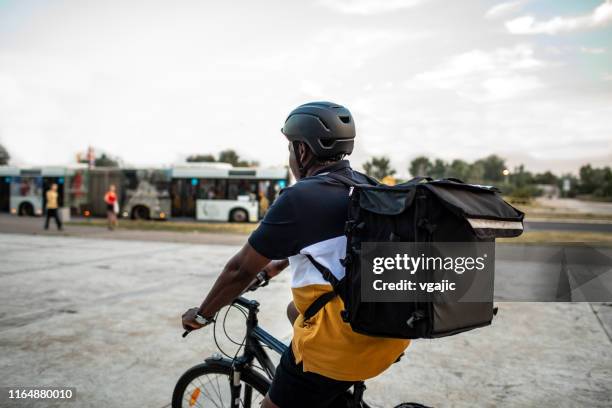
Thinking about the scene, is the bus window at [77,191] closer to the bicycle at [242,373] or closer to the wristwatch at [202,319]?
the bicycle at [242,373]

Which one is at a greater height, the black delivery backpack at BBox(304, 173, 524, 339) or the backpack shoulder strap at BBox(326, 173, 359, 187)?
the backpack shoulder strap at BBox(326, 173, 359, 187)

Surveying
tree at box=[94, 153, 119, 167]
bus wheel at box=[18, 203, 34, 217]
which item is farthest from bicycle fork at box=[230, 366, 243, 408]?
tree at box=[94, 153, 119, 167]

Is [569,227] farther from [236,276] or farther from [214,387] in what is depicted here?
[236,276]

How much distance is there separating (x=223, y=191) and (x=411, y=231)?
25921mm

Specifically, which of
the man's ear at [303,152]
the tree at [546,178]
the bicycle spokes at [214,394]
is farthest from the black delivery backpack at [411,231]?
the tree at [546,178]

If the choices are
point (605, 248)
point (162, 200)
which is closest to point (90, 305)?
point (605, 248)

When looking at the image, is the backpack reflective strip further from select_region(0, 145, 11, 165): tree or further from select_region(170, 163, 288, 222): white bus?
select_region(0, 145, 11, 165): tree

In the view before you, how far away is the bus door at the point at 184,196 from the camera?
2783cm

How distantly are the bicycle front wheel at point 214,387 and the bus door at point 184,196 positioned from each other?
2546cm

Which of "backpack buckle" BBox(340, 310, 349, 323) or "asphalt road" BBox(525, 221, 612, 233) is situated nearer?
"backpack buckle" BBox(340, 310, 349, 323)

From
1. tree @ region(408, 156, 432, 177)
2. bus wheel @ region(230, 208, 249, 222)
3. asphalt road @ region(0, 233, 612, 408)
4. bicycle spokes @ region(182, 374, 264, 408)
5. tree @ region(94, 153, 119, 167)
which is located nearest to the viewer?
bicycle spokes @ region(182, 374, 264, 408)

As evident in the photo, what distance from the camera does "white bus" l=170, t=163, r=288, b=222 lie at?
26703 millimetres

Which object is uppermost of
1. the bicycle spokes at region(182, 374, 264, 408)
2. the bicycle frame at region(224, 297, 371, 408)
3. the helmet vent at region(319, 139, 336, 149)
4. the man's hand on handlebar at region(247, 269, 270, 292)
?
the helmet vent at region(319, 139, 336, 149)

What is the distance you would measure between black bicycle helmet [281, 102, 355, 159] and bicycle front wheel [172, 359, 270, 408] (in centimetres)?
120
